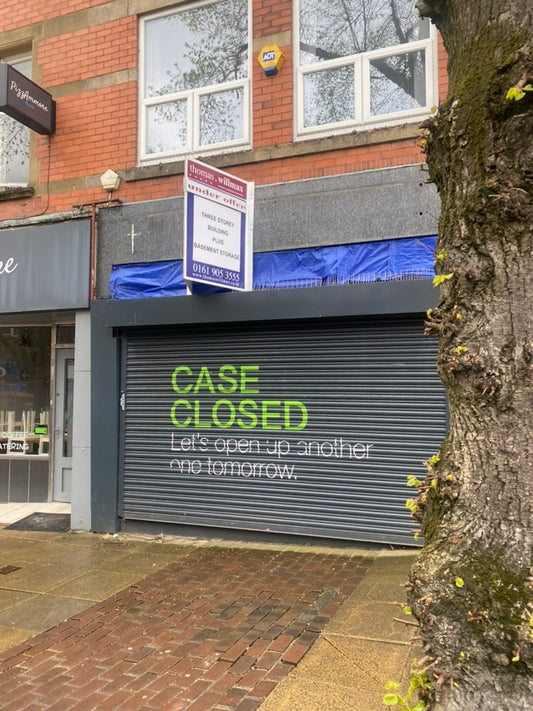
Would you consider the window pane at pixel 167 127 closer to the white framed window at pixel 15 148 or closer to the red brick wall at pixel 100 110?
the red brick wall at pixel 100 110

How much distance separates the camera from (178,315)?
7.02 metres

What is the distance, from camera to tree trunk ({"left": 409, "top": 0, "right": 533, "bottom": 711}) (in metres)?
2.09

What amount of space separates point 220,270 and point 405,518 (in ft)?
10.4

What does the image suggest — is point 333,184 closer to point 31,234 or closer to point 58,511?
point 31,234

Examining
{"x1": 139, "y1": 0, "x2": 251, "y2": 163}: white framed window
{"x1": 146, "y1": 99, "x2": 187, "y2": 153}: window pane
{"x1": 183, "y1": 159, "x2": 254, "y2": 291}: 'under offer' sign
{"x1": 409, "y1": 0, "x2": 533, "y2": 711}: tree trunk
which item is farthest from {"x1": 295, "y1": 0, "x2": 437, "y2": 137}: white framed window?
{"x1": 409, "y1": 0, "x2": 533, "y2": 711}: tree trunk

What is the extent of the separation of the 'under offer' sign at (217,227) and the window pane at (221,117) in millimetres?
1103

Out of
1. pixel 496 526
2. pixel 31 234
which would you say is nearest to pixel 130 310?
pixel 31 234

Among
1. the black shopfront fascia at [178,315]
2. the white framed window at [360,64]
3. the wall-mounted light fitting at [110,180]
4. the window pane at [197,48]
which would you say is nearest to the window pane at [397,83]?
the white framed window at [360,64]

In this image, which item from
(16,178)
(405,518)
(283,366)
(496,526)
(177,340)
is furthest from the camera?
(16,178)

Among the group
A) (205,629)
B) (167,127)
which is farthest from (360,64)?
(205,629)

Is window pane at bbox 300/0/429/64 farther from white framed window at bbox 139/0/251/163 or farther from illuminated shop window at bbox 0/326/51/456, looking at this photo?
illuminated shop window at bbox 0/326/51/456

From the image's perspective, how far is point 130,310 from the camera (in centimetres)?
725

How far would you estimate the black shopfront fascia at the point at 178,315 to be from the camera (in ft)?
20.4

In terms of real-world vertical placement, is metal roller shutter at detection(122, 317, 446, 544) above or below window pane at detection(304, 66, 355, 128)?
below
